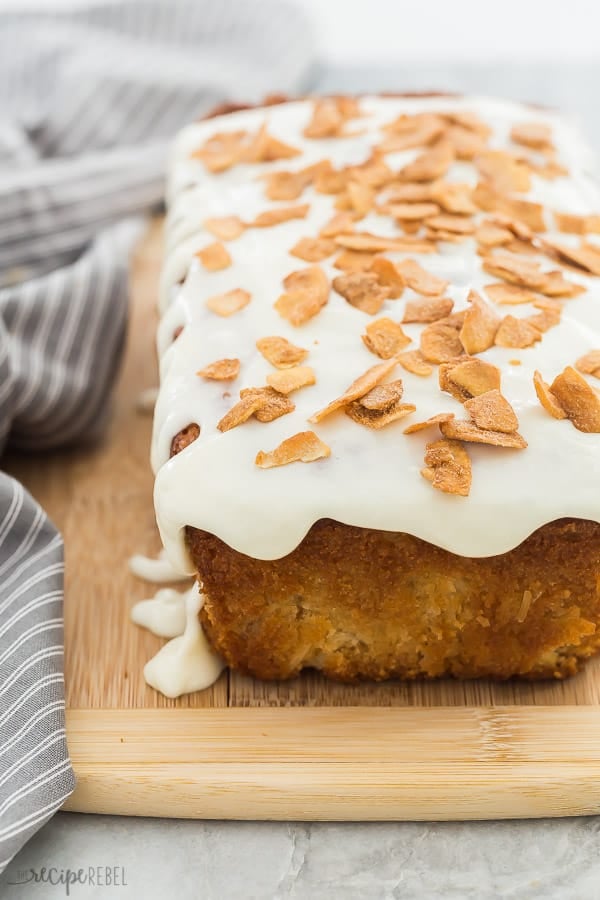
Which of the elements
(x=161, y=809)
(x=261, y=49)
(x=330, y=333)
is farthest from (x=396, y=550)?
(x=261, y=49)

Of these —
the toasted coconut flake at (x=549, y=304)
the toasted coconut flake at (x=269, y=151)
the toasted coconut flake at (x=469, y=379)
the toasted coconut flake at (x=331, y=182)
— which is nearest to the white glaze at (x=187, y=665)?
the toasted coconut flake at (x=469, y=379)

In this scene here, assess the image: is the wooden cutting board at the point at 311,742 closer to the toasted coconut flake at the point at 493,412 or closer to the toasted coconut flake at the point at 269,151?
the toasted coconut flake at the point at 493,412

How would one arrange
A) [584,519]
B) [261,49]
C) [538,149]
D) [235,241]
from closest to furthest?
[584,519]
[235,241]
[538,149]
[261,49]

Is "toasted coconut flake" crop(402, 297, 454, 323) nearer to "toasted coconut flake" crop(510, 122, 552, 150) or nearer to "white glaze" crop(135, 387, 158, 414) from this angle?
"toasted coconut flake" crop(510, 122, 552, 150)

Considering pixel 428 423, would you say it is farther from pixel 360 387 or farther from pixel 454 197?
pixel 454 197

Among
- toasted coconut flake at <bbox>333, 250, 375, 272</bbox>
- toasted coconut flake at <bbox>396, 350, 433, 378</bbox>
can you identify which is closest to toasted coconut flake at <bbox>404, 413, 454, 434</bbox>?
toasted coconut flake at <bbox>396, 350, 433, 378</bbox>

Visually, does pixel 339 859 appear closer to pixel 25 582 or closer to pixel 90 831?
pixel 90 831
